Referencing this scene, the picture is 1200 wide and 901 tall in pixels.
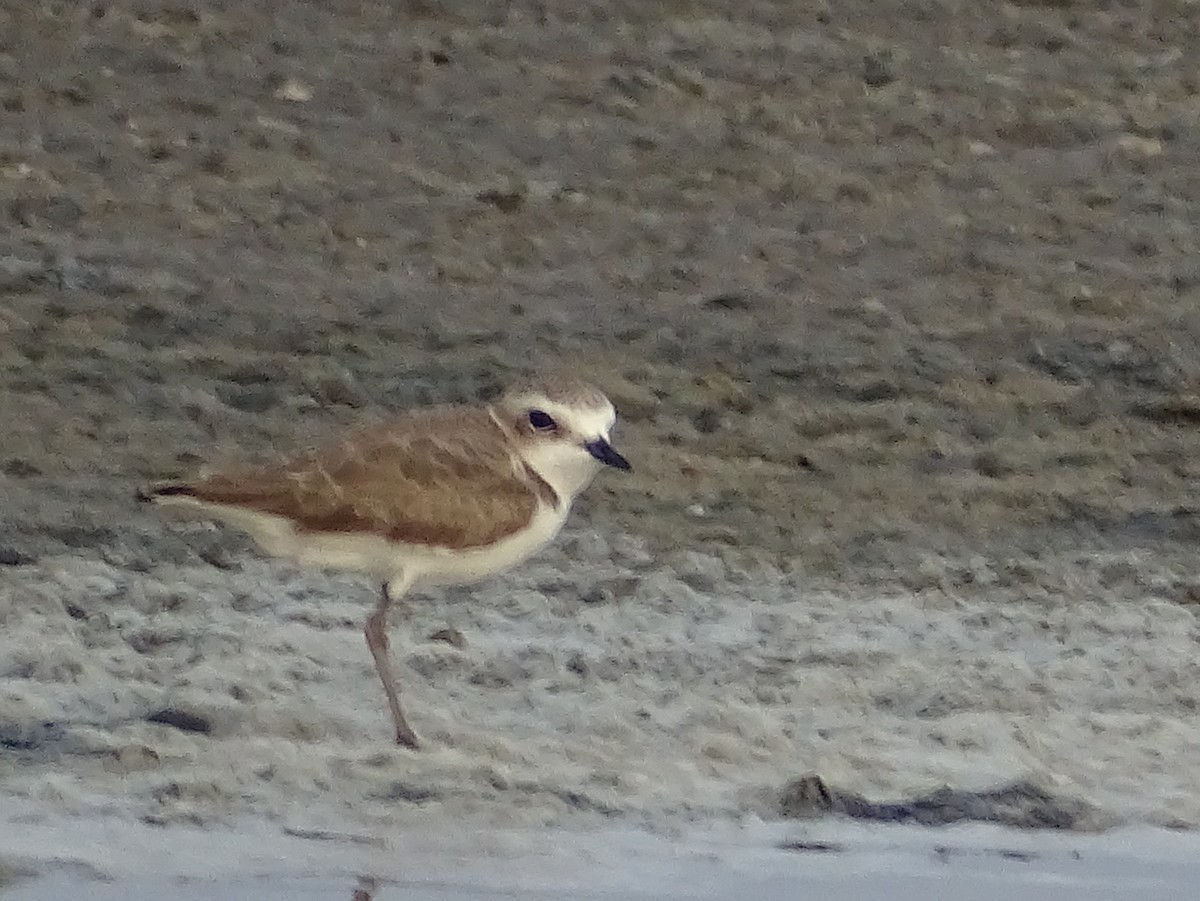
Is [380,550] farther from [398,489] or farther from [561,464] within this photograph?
[561,464]

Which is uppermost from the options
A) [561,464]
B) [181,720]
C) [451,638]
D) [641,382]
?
[641,382]

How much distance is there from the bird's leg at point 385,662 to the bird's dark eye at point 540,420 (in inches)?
18.4

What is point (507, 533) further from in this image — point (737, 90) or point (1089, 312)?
point (737, 90)

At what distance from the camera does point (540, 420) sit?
5.63 metres

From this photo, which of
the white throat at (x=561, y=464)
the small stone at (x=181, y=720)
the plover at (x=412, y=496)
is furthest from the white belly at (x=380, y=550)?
the small stone at (x=181, y=720)

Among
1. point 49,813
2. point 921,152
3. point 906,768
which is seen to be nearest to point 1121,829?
point 906,768

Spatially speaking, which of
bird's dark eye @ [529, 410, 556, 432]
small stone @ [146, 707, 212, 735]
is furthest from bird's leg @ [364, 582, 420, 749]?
bird's dark eye @ [529, 410, 556, 432]

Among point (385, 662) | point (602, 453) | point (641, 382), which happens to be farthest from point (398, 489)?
point (641, 382)

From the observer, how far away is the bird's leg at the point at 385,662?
5.12m

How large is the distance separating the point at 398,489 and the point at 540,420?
0.42m

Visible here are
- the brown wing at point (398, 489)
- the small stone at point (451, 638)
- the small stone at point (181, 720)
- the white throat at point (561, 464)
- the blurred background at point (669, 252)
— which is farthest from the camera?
the blurred background at point (669, 252)

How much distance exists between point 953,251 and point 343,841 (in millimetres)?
4121

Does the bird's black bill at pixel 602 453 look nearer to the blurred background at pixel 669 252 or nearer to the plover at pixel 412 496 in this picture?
the plover at pixel 412 496

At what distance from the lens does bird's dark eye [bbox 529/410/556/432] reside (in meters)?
5.62
